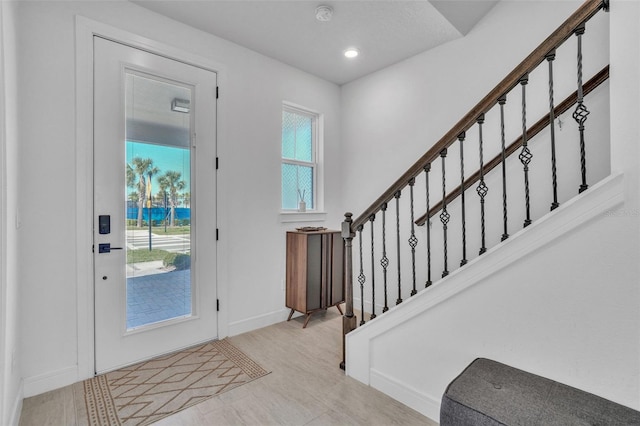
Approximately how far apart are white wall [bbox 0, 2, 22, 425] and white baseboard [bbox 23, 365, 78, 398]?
0.11 m

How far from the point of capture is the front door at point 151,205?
7.63 feet

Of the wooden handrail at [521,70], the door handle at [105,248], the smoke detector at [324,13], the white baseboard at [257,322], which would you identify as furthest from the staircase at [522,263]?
the door handle at [105,248]

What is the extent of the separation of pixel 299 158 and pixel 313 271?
1.38 m

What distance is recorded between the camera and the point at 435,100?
312 cm

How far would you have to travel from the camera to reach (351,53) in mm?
3217

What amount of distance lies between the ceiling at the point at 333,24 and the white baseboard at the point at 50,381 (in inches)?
109

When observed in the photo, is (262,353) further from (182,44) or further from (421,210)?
(182,44)

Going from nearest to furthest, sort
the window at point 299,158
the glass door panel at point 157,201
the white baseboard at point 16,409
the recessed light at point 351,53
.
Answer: the white baseboard at point 16,409
the glass door panel at point 157,201
the recessed light at point 351,53
the window at point 299,158

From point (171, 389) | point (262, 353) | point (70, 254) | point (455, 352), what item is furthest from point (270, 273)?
point (455, 352)

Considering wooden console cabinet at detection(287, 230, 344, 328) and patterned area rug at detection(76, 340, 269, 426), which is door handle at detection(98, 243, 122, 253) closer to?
patterned area rug at detection(76, 340, 269, 426)

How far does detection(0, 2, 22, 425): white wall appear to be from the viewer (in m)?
1.42

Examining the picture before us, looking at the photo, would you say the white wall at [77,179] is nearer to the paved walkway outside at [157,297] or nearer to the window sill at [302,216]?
the window sill at [302,216]

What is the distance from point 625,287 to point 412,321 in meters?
1.01

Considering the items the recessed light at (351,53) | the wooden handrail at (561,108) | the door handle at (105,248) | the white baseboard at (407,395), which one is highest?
the recessed light at (351,53)
